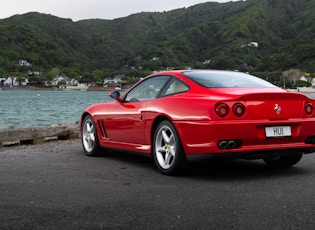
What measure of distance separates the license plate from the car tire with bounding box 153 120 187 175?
1.01 m

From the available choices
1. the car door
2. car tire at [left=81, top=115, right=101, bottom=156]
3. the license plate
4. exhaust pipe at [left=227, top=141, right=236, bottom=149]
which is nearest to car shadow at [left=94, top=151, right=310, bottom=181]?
exhaust pipe at [left=227, top=141, right=236, bottom=149]

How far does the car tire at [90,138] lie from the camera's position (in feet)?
24.9

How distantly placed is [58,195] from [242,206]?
1763 mm

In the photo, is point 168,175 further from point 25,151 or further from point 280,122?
point 25,151

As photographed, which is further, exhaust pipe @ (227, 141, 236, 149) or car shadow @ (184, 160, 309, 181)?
car shadow @ (184, 160, 309, 181)

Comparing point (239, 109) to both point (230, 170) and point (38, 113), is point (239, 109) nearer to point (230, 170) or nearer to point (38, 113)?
point (230, 170)

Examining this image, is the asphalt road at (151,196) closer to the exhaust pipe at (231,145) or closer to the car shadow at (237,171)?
the car shadow at (237,171)

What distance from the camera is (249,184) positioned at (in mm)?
4910

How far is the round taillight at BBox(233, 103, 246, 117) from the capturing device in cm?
504

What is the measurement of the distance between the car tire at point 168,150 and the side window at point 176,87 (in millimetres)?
462

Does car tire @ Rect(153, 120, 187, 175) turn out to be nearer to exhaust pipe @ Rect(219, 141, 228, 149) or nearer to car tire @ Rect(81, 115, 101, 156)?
exhaust pipe @ Rect(219, 141, 228, 149)

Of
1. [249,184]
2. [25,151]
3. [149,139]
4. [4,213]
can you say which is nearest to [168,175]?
[149,139]

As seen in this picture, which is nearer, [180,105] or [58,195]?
[58,195]

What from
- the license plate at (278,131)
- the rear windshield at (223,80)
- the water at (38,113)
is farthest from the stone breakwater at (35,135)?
the water at (38,113)
